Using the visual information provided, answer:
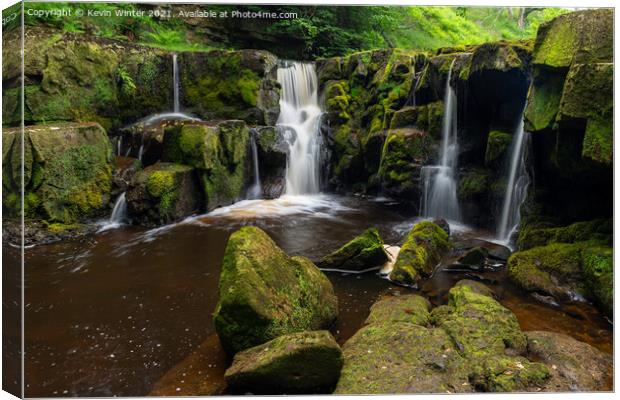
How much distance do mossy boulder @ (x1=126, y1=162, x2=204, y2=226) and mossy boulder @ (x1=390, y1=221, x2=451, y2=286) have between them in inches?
203

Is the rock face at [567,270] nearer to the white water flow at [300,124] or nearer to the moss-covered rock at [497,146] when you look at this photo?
the moss-covered rock at [497,146]

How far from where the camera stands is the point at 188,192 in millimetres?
10148

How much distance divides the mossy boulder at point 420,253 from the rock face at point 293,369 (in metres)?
2.84

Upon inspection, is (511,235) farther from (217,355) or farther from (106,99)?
(106,99)

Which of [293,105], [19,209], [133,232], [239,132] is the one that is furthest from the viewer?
[293,105]

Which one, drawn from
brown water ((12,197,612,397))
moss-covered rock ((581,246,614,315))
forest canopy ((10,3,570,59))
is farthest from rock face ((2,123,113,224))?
moss-covered rock ((581,246,614,315))

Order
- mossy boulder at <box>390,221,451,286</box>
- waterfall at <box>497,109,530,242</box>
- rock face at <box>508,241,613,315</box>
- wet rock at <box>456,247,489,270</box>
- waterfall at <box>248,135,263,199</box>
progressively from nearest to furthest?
1. rock face at <box>508,241,613,315</box>
2. mossy boulder at <box>390,221,451,286</box>
3. wet rock at <box>456,247,489,270</box>
4. waterfall at <box>497,109,530,242</box>
5. waterfall at <box>248,135,263,199</box>

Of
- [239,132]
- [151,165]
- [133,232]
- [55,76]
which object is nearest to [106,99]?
[55,76]

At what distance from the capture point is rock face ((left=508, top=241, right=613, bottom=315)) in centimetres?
519

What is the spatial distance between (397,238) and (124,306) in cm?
479

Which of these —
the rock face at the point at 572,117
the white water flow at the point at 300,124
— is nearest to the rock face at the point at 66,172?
the white water flow at the point at 300,124

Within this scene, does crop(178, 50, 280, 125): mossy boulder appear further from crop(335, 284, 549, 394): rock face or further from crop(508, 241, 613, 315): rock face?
crop(335, 284, 549, 394): rock face

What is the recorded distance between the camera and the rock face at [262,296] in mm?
3932

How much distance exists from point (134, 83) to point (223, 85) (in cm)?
245
